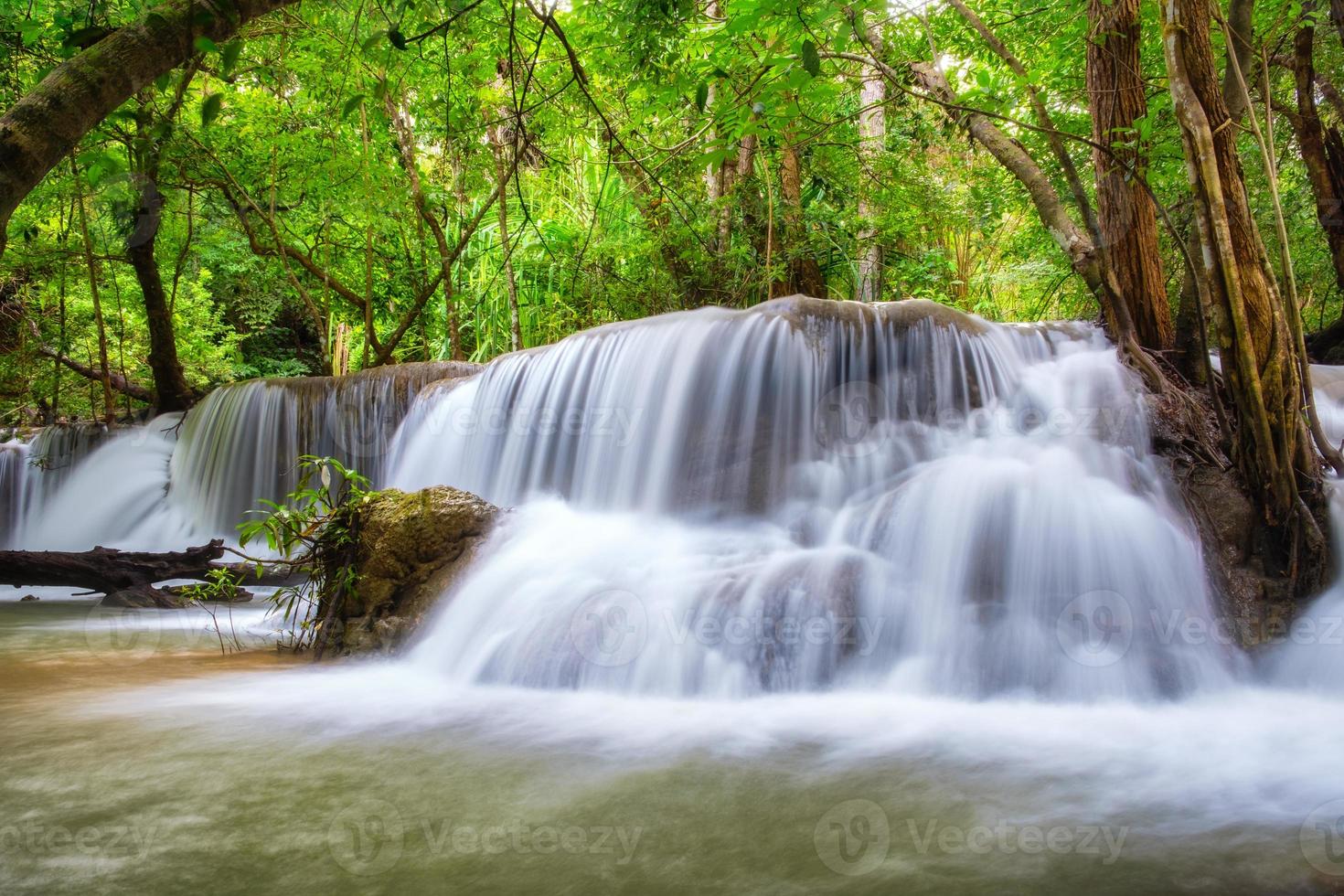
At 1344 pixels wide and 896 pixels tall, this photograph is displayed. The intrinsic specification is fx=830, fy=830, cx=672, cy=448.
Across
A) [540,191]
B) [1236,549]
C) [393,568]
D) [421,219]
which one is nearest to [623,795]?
[393,568]

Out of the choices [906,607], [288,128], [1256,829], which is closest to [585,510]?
[906,607]

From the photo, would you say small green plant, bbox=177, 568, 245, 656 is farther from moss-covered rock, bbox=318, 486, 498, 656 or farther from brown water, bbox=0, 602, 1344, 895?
brown water, bbox=0, 602, 1344, 895

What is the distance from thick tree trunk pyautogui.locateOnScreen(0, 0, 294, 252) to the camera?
178cm

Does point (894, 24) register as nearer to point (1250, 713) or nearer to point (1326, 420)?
point (1326, 420)

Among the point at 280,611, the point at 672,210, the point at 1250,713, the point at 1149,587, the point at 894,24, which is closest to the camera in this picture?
the point at 1250,713

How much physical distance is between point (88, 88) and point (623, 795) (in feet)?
7.00

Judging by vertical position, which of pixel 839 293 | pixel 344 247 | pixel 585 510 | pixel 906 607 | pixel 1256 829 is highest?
pixel 344 247

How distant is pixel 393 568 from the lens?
13.8 feet

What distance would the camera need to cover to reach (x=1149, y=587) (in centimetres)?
352

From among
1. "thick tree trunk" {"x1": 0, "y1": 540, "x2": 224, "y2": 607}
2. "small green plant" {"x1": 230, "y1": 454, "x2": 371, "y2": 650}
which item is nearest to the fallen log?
"thick tree trunk" {"x1": 0, "y1": 540, "x2": 224, "y2": 607}

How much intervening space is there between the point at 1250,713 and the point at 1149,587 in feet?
2.19

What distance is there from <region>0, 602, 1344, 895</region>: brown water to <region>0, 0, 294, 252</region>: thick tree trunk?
1.34 metres

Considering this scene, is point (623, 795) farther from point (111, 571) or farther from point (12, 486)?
point (12, 486)

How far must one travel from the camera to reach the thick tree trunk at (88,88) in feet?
5.85
